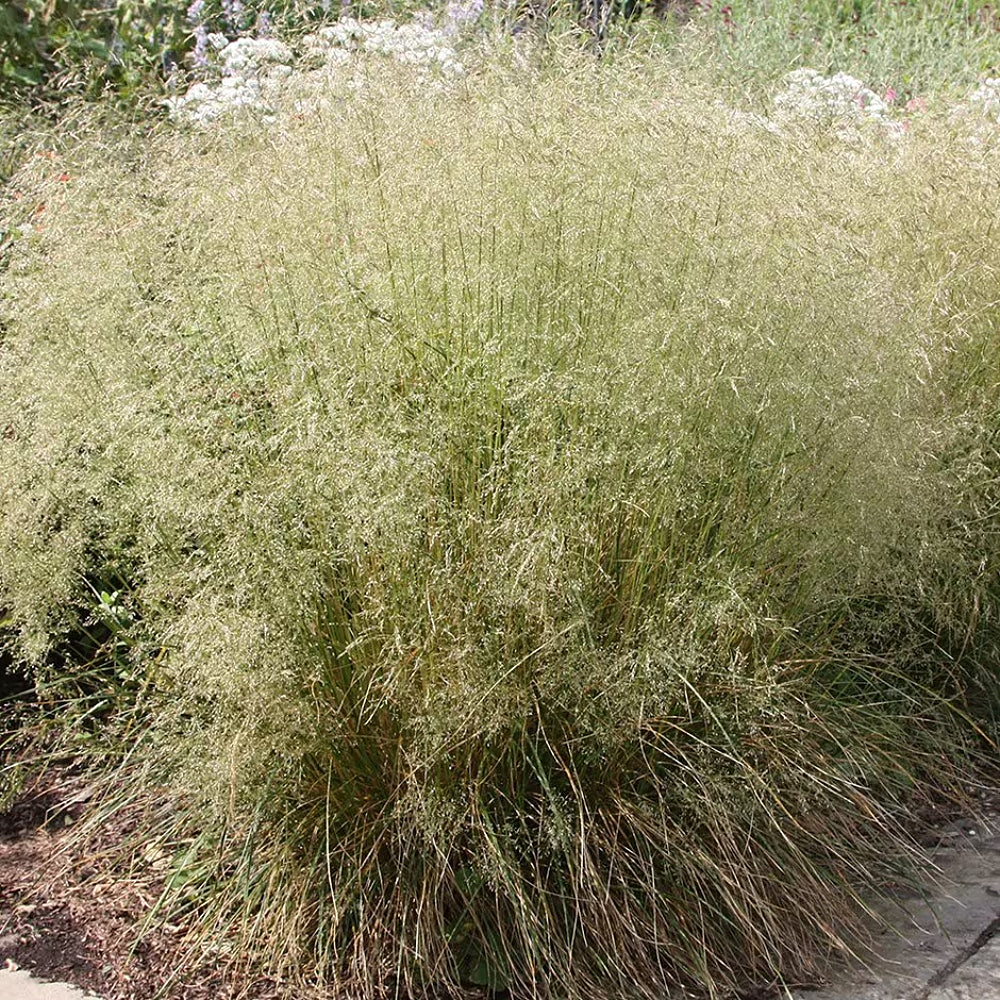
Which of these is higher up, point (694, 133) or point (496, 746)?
point (694, 133)

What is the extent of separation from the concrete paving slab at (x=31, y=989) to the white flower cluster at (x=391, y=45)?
6.63ft

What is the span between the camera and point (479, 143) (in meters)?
2.69

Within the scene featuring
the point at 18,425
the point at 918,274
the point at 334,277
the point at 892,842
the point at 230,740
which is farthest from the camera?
the point at 918,274

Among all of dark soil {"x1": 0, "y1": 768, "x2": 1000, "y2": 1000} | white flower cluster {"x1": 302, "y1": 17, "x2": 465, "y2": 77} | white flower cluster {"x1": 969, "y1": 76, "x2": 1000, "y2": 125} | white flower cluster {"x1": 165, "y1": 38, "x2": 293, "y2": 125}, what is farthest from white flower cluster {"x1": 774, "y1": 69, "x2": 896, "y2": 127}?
dark soil {"x1": 0, "y1": 768, "x2": 1000, "y2": 1000}

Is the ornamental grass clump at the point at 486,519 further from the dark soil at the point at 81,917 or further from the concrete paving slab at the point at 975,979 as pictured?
the concrete paving slab at the point at 975,979

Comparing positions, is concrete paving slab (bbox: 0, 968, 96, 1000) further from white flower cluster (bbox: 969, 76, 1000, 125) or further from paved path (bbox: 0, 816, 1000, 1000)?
white flower cluster (bbox: 969, 76, 1000, 125)

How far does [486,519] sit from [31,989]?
4.01 feet

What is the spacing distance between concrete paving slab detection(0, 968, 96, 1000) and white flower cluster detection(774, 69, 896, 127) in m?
2.39

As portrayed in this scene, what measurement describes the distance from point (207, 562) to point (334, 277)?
601 millimetres

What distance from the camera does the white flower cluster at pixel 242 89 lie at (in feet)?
10.5

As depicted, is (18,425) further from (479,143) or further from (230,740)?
(479,143)

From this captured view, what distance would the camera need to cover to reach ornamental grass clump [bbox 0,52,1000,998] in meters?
2.28

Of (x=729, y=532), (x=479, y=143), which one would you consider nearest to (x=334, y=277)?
(x=479, y=143)

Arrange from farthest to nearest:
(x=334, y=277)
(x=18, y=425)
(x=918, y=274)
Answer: (x=918, y=274), (x=18, y=425), (x=334, y=277)
